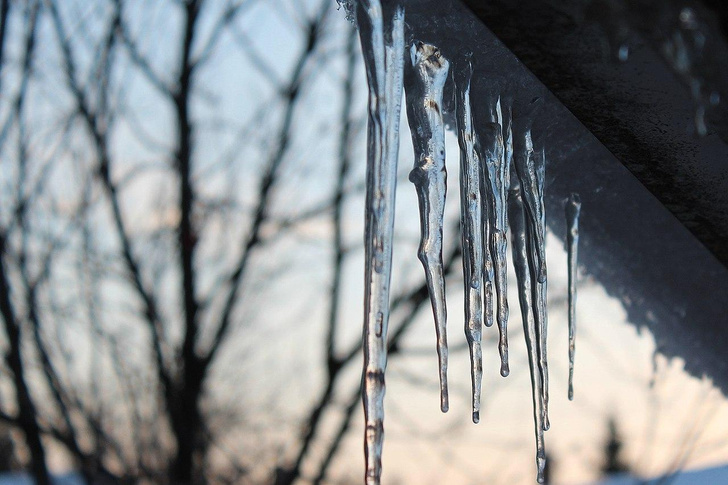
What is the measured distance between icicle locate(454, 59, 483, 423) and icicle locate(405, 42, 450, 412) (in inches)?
2.3

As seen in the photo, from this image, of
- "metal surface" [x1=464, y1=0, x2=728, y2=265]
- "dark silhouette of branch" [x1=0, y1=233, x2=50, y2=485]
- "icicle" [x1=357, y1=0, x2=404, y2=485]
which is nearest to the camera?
"metal surface" [x1=464, y1=0, x2=728, y2=265]

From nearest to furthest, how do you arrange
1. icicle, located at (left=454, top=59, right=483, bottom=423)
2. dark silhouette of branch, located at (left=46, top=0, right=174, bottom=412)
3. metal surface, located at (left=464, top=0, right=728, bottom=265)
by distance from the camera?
metal surface, located at (left=464, top=0, right=728, bottom=265), icicle, located at (left=454, top=59, right=483, bottom=423), dark silhouette of branch, located at (left=46, top=0, right=174, bottom=412)

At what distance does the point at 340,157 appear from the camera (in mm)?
7066

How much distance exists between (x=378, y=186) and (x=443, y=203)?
161mm

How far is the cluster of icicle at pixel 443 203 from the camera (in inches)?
35.0

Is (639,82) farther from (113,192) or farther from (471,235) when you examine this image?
(113,192)

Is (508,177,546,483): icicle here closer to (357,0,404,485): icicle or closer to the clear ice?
the clear ice

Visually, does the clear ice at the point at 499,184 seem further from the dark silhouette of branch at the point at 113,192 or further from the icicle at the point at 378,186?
the dark silhouette of branch at the point at 113,192

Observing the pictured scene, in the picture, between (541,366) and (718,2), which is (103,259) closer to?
(541,366)

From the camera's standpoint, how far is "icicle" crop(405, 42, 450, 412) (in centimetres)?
95

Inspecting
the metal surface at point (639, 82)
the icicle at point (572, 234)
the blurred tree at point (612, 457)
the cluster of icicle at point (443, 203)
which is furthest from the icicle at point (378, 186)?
the blurred tree at point (612, 457)

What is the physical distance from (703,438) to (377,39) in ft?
18.9

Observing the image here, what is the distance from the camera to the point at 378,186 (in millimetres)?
933

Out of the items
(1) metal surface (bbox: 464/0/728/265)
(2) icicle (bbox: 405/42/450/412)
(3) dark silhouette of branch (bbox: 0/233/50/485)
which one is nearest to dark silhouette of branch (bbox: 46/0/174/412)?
(3) dark silhouette of branch (bbox: 0/233/50/485)
